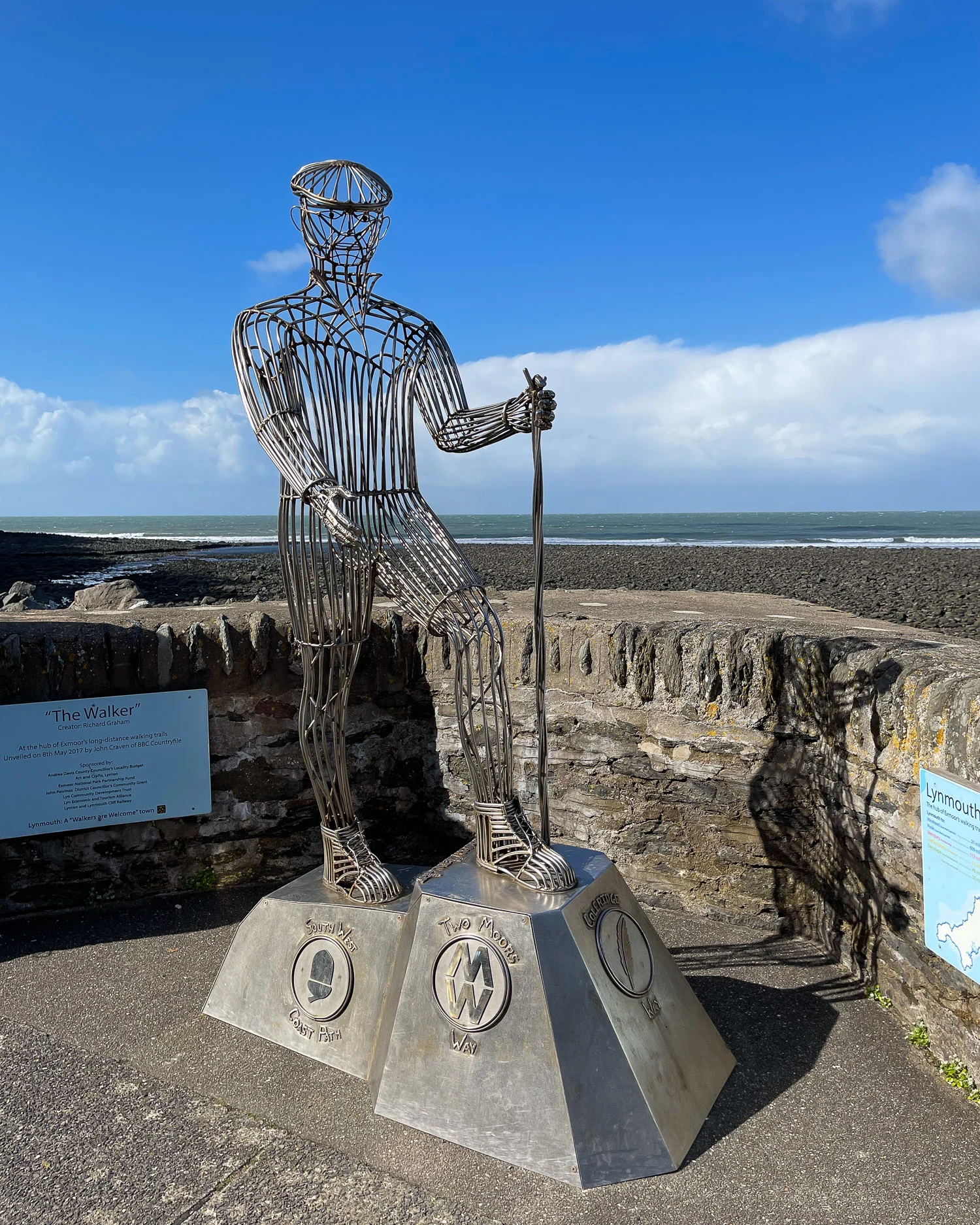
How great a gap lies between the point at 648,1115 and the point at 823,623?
263cm

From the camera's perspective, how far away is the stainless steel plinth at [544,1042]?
94.8 inches

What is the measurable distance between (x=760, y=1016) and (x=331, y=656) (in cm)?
202

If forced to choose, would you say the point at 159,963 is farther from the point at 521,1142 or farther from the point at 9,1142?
the point at 521,1142

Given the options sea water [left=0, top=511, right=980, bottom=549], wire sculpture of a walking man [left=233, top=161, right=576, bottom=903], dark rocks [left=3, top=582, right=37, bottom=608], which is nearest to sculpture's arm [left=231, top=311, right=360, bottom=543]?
wire sculpture of a walking man [left=233, top=161, right=576, bottom=903]

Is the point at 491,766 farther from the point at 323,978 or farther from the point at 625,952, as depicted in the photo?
the point at 323,978

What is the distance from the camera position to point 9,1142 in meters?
2.47

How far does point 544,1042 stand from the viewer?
2469 mm

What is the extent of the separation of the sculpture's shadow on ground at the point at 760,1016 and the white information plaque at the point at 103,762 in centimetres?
236

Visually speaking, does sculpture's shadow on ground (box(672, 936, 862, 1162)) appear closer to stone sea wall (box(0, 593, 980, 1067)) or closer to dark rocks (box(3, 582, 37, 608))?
stone sea wall (box(0, 593, 980, 1067))

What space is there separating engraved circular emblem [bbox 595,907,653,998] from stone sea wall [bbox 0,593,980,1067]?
38.8 inches

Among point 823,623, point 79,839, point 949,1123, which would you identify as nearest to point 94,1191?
point 79,839

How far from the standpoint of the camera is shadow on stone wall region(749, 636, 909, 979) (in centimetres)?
321

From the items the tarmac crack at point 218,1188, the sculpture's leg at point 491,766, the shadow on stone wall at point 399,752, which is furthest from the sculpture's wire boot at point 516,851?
the shadow on stone wall at point 399,752

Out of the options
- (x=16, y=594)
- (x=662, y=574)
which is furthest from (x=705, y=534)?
(x=16, y=594)
